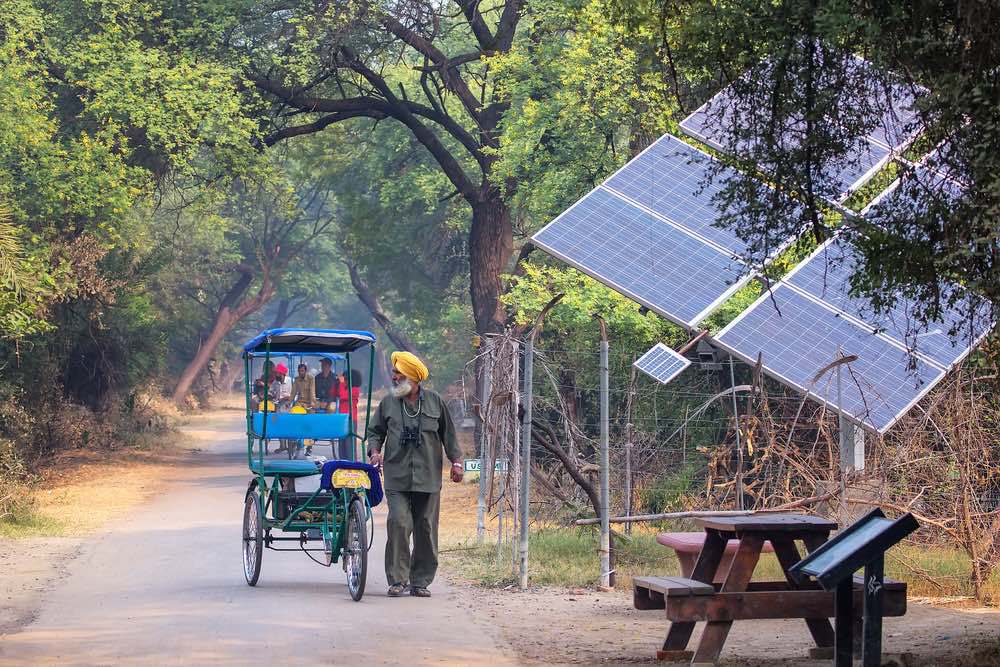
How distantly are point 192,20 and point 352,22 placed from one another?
9.96 feet

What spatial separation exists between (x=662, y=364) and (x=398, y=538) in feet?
12.7

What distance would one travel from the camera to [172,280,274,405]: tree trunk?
59.7 m

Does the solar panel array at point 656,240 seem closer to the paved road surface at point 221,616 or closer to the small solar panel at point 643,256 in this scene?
the small solar panel at point 643,256

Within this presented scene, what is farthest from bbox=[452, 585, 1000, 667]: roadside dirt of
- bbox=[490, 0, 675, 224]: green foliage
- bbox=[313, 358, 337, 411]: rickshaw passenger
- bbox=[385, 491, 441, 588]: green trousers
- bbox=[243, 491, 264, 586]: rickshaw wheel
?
bbox=[490, 0, 675, 224]: green foliage

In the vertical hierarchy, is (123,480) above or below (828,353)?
below

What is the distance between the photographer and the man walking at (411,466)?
39.5 feet

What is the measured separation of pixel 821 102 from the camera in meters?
8.92

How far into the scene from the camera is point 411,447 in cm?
1223

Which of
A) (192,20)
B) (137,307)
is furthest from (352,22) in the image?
(137,307)

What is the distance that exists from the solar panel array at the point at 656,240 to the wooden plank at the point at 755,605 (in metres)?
6.36

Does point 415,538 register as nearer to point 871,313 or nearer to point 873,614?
point 871,313

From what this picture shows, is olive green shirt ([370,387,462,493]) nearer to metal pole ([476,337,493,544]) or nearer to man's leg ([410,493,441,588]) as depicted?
man's leg ([410,493,441,588])

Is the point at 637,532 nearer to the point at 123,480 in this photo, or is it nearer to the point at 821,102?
the point at 821,102

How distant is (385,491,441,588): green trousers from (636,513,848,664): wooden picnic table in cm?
303
